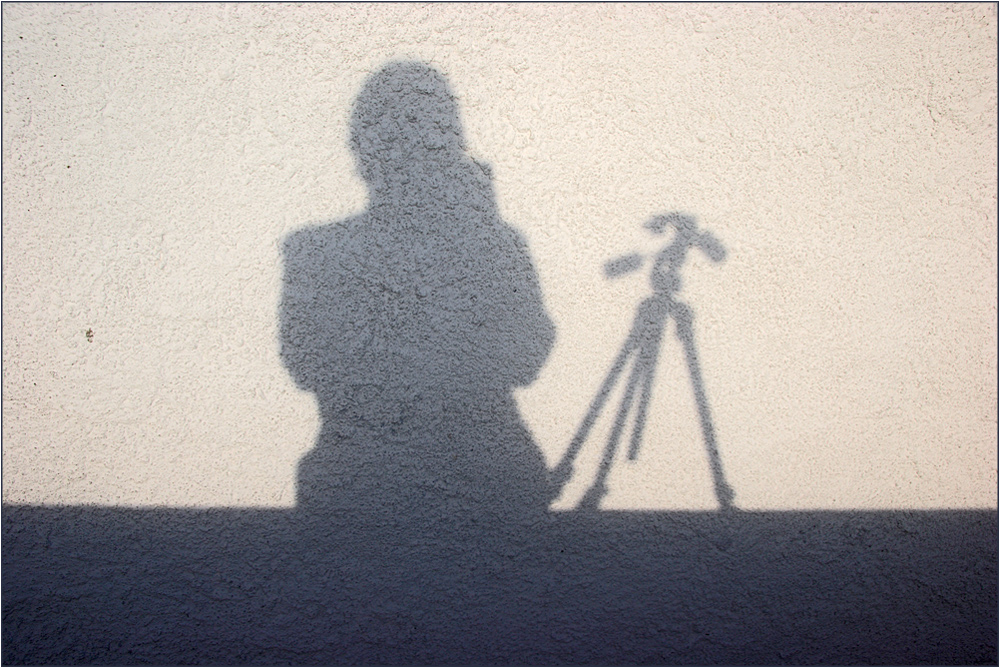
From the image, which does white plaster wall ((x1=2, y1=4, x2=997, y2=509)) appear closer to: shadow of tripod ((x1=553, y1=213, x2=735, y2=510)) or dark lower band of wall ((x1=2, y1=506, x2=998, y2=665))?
shadow of tripod ((x1=553, y1=213, x2=735, y2=510))

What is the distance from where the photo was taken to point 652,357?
1.39 m

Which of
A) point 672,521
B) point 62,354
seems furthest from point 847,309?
point 62,354

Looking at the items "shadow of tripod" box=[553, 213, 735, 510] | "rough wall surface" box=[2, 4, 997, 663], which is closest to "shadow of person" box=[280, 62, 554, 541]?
"rough wall surface" box=[2, 4, 997, 663]

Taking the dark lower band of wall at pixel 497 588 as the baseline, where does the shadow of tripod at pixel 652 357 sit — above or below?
above

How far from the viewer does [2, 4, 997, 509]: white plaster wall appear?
4.18 feet

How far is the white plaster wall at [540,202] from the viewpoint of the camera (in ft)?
4.18

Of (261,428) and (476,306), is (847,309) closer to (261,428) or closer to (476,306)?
(476,306)

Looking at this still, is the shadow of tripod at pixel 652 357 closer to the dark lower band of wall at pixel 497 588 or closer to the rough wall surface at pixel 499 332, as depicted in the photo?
the rough wall surface at pixel 499 332

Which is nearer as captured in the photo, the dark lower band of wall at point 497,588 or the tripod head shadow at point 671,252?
the tripod head shadow at point 671,252

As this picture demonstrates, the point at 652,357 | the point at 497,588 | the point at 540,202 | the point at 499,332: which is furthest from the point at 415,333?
the point at 497,588

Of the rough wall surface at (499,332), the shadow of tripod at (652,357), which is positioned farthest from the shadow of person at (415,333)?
the shadow of tripod at (652,357)

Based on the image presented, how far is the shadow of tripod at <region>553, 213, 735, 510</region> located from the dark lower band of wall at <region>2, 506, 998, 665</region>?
15 cm

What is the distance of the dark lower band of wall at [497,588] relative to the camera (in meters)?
1.44

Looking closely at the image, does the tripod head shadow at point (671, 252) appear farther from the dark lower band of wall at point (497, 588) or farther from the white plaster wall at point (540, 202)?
the dark lower band of wall at point (497, 588)
